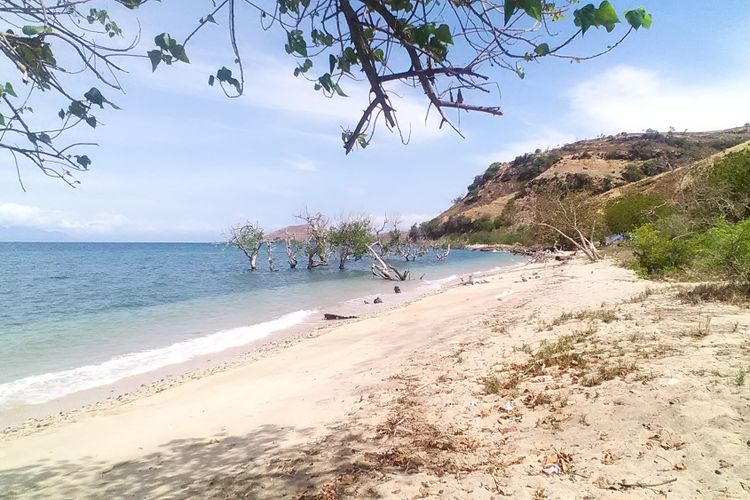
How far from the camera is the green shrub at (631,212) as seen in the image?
3048 cm

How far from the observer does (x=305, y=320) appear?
677 inches

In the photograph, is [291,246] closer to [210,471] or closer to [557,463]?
[210,471]

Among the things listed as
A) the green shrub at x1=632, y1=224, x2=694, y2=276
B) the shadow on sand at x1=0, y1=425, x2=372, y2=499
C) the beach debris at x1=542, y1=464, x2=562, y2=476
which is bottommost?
the shadow on sand at x1=0, y1=425, x2=372, y2=499

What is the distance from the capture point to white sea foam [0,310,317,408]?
928cm

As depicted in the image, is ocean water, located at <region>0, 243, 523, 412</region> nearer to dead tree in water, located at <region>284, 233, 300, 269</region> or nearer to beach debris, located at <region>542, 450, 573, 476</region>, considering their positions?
beach debris, located at <region>542, 450, 573, 476</region>

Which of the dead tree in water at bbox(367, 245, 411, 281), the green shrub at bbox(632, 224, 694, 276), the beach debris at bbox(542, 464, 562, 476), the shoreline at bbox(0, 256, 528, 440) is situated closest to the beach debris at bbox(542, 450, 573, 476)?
the beach debris at bbox(542, 464, 562, 476)

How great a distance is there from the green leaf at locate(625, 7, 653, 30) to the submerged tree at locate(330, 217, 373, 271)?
3783 centimetres

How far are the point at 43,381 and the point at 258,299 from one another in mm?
13164

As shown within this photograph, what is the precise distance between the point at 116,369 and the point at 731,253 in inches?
532

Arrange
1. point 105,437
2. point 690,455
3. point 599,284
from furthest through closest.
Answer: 1. point 599,284
2. point 105,437
3. point 690,455

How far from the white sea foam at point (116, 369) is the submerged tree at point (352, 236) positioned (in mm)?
24789

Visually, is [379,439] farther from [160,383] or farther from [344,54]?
[160,383]

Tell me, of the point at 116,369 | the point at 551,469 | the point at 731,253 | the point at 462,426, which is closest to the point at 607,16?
the point at 551,469

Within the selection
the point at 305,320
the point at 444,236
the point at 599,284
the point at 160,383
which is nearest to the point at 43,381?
the point at 160,383
